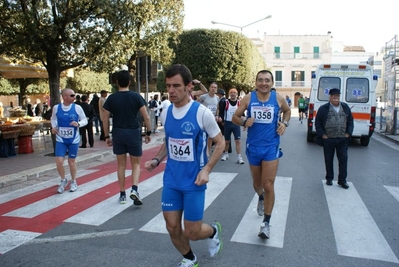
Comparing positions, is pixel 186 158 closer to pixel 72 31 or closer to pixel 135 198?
pixel 135 198

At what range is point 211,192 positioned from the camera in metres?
6.46

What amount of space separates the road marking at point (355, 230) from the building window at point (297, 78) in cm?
5523

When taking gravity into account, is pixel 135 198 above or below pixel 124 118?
below

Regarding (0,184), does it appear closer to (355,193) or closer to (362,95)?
(355,193)

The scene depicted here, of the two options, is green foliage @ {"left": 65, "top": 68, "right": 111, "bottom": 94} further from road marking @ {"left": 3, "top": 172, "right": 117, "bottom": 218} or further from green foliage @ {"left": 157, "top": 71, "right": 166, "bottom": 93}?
road marking @ {"left": 3, "top": 172, "right": 117, "bottom": 218}

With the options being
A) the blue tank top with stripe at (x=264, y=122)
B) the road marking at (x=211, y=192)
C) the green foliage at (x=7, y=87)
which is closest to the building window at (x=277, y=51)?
the green foliage at (x=7, y=87)

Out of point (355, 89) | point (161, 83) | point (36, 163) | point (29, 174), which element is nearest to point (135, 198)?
point (29, 174)

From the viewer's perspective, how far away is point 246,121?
Answer: 4.58 m

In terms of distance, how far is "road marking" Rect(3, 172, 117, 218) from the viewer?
216 inches

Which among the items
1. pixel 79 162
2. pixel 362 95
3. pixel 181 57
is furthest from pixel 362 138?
pixel 181 57

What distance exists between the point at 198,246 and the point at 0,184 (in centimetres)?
484

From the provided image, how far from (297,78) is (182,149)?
194 feet

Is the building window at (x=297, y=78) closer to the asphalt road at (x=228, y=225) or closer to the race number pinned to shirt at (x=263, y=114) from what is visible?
the asphalt road at (x=228, y=225)

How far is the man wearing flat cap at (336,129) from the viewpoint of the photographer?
22.8ft
